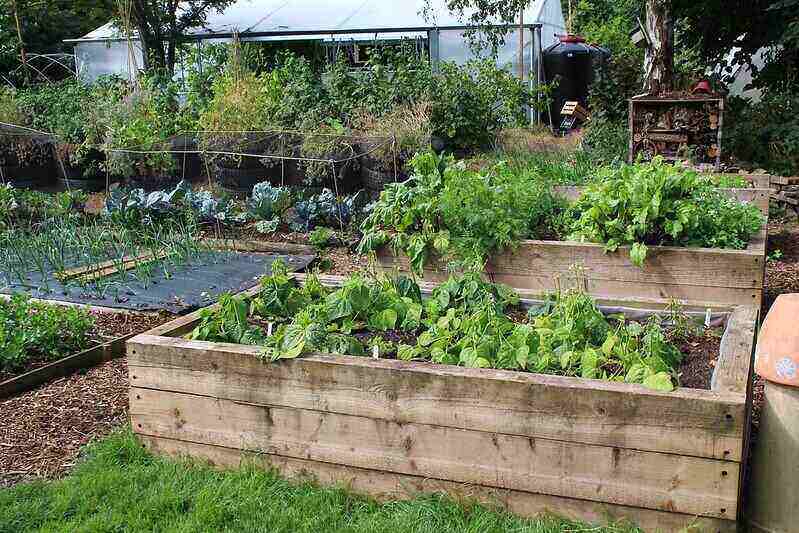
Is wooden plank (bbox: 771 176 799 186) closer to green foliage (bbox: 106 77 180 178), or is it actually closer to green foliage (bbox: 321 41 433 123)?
green foliage (bbox: 321 41 433 123)

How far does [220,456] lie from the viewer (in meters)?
3.44

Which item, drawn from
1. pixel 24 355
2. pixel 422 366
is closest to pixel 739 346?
pixel 422 366

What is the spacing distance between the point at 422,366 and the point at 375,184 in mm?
5686

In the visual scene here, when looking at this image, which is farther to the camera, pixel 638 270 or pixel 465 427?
pixel 638 270

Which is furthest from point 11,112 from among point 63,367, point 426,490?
point 426,490

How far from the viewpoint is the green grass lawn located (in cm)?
298

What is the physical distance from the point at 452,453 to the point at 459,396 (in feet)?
0.74

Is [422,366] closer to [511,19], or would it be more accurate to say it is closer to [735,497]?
[735,497]

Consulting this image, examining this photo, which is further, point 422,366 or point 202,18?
point 202,18

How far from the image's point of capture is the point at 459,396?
9.79 ft

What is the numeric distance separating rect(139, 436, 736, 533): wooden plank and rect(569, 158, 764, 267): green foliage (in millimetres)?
2111

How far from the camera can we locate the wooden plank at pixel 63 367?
178 inches

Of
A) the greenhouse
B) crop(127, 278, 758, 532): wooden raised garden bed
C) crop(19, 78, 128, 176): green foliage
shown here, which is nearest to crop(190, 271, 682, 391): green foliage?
crop(127, 278, 758, 532): wooden raised garden bed

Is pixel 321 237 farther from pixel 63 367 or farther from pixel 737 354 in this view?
Result: pixel 737 354
